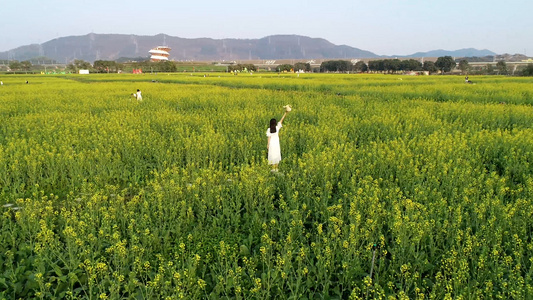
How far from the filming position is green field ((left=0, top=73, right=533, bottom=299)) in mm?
4195

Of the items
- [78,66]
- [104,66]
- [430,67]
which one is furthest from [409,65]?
[78,66]

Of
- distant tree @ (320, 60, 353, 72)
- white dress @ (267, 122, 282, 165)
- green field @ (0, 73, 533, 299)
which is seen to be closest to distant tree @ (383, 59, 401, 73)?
distant tree @ (320, 60, 353, 72)

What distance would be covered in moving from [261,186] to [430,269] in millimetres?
3132

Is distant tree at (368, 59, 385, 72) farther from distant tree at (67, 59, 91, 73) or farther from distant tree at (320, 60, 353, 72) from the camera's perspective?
distant tree at (67, 59, 91, 73)

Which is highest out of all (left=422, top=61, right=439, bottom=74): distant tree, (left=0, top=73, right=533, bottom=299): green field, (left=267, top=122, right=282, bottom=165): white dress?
(left=422, top=61, right=439, bottom=74): distant tree

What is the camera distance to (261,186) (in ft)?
21.3

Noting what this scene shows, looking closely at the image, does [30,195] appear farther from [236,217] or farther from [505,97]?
[505,97]

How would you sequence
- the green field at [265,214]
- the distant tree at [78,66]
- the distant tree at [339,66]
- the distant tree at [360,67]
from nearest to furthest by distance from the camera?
the green field at [265,214]
the distant tree at [78,66]
the distant tree at [360,67]
the distant tree at [339,66]

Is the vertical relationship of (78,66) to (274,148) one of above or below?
above

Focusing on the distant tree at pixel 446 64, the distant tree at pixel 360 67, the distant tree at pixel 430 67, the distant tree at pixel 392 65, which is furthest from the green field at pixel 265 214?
the distant tree at pixel 360 67

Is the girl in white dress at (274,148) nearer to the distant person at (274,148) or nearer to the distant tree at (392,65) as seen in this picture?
the distant person at (274,148)

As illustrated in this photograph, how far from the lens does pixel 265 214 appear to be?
6.06 meters

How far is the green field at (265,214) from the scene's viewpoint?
4.20 m

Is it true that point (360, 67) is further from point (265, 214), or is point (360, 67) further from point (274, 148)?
point (265, 214)
